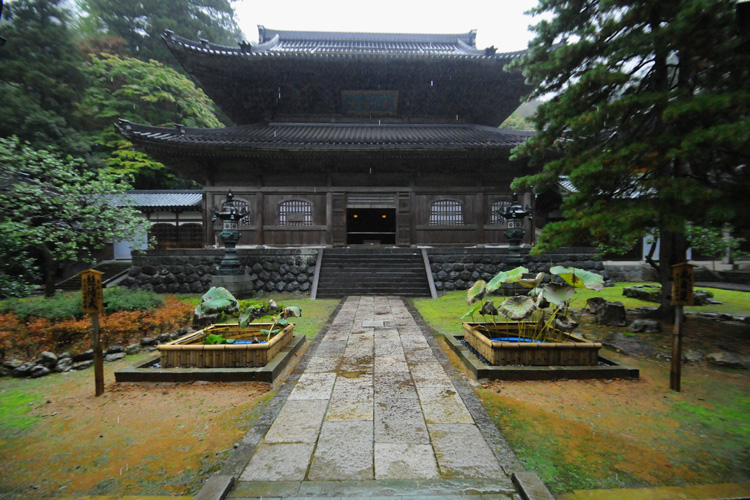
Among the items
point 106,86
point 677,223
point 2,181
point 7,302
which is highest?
point 106,86

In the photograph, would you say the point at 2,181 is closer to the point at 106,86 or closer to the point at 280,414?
the point at 280,414

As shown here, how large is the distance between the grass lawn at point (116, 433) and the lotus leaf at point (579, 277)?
12.5 ft

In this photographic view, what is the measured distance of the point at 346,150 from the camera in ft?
36.5

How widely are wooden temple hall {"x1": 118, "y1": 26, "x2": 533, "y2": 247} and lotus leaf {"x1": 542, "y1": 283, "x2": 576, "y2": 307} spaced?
8.41m

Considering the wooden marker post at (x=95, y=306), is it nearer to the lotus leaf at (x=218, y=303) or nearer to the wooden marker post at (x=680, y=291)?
the lotus leaf at (x=218, y=303)

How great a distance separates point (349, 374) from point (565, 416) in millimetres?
2234

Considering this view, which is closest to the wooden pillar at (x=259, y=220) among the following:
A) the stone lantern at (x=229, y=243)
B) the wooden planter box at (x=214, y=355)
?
the stone lantern at (x=229, y=243)

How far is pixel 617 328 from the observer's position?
19.0ft

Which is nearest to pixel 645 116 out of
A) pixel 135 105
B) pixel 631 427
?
pixel 631 427

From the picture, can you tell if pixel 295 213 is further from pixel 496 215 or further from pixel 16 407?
pixel 16 407

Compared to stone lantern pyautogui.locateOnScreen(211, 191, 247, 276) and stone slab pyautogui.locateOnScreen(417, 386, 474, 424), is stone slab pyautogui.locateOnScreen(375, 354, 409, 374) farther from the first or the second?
stone lantern pyautogui.locateOnScreen(211, 191, 247, 276)

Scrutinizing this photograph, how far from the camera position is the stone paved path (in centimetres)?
→ 197

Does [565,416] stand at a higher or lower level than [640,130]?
lower

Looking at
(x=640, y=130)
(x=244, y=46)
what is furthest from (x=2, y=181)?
(x=640, y=130)
